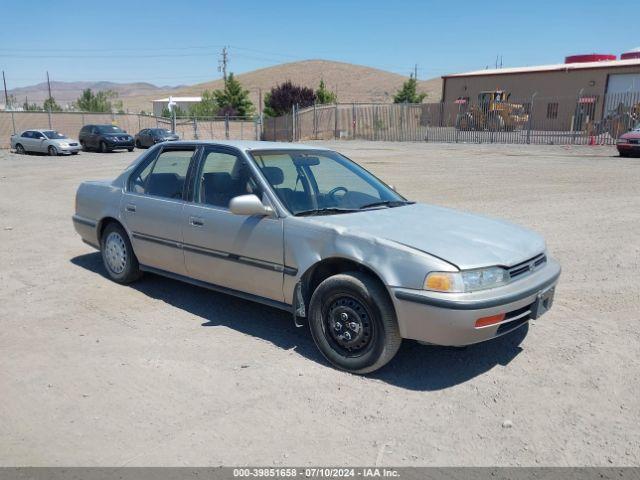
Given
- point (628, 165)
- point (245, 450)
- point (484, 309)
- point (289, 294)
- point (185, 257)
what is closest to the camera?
point (245, 450)

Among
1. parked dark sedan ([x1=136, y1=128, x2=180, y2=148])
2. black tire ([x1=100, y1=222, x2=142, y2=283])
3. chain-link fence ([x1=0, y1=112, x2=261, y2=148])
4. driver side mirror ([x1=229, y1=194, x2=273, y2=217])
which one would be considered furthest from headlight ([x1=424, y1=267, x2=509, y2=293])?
chain-link fence ([x1=0, y1=112, x2=261, y2=148])

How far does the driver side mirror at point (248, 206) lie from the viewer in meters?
4.16

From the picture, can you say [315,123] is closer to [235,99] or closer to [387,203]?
[235,99]

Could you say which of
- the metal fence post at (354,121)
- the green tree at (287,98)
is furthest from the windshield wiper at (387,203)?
the green tree at (287,98)

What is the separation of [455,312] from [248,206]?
1.72 metres

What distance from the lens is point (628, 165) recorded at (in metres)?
18.0

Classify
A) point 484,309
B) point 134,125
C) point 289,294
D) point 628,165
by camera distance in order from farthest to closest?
point 134,125 < point 628,165 < point 289,294 < point 484,309

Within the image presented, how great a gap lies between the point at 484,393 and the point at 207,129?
44740mm

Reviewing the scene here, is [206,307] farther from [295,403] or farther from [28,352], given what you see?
[295,403]

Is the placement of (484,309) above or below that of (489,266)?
below

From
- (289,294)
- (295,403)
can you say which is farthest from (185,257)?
(295,403)

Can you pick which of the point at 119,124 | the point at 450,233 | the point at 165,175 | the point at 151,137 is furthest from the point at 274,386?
the point at 119,124

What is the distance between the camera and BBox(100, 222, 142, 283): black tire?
18.5 feet

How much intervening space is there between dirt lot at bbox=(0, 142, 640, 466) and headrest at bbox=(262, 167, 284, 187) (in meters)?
1.25
